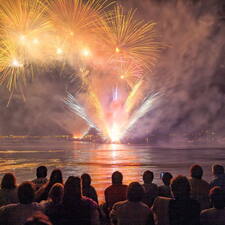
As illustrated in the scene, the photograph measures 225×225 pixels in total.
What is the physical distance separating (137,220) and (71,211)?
967 mm

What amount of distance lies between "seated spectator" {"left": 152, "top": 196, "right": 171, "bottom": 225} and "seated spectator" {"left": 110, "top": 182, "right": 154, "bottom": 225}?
0.32 metres

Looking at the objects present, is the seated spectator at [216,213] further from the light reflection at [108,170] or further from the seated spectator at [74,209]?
the light reflection at [108,170]

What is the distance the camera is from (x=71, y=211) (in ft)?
14.1

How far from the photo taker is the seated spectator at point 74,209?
4285mm

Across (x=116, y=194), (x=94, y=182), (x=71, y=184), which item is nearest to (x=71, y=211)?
(x=71, y=184)

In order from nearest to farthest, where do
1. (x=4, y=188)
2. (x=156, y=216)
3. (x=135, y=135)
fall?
(x=156, y=216) < (x=4, y=188) < (x=135, y=135)

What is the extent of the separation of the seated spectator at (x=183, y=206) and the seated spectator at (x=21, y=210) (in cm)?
204

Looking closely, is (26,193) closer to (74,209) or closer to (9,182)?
(74,209)

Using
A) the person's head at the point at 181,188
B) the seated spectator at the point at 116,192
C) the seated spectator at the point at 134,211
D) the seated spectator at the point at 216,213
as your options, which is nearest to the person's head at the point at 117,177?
the seated spectator at the point at 116,192

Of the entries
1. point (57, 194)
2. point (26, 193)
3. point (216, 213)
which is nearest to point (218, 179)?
point (216, 213)

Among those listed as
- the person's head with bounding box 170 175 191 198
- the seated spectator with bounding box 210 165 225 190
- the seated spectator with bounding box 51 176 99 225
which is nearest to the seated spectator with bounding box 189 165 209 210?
the seated spectator with bounding box 210 165 225 190

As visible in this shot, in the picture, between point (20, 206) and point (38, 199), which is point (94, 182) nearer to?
point (38, 199)

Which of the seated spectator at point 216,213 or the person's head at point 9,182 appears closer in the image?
the seated spectator at point 216,213

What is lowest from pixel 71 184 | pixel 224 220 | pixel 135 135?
pixel 224 220
